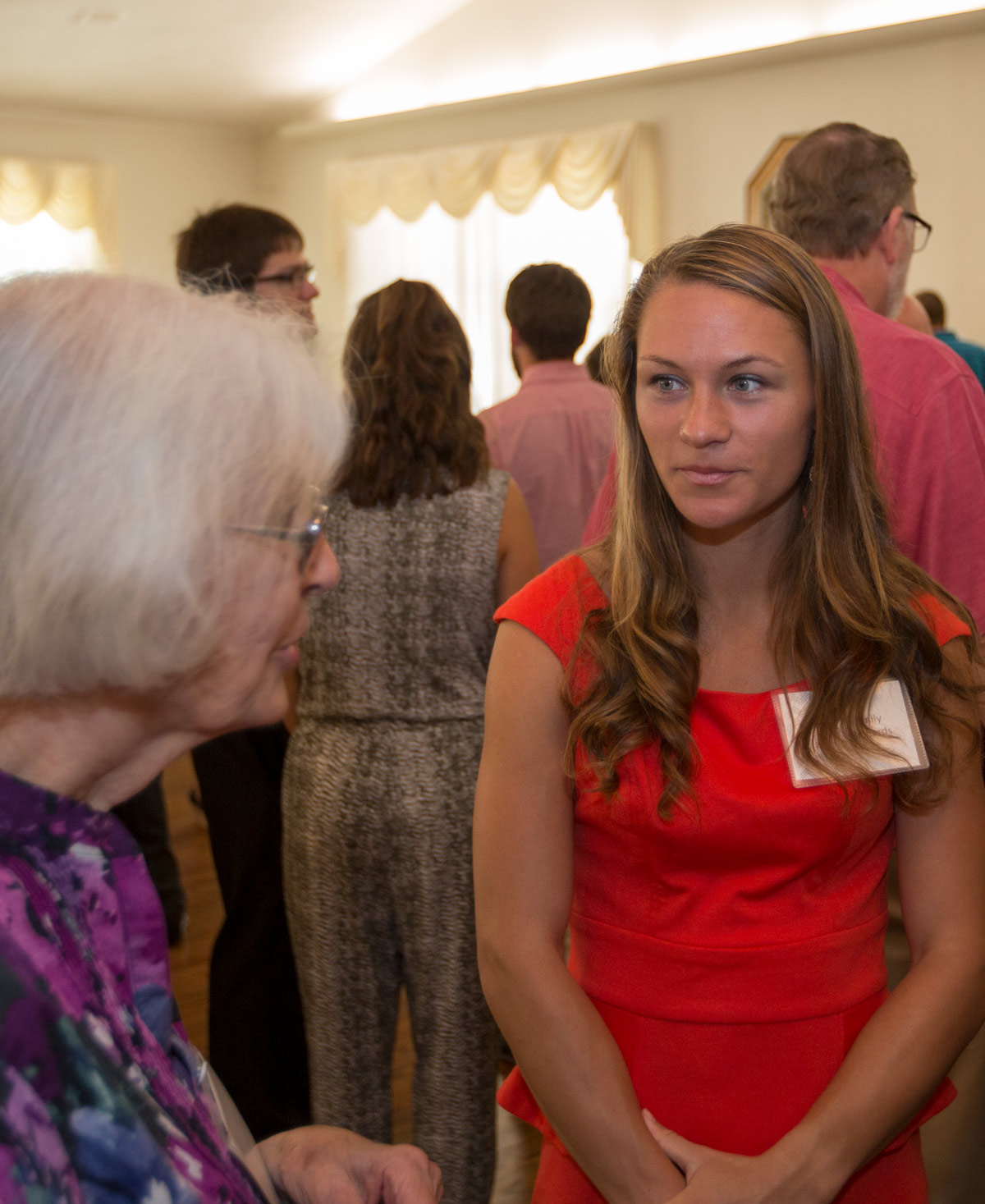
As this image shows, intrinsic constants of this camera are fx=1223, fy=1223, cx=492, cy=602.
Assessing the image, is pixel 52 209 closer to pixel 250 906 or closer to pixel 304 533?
pixel 250 906

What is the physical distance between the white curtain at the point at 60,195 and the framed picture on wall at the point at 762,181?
16.4 feet

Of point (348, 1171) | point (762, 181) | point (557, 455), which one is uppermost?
point (762, 181)

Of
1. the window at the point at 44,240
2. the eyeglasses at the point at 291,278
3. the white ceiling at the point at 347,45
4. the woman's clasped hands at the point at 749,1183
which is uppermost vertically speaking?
the white ceiling at the point at 347,45

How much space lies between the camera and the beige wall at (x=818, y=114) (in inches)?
251

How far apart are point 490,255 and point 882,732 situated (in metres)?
7.93

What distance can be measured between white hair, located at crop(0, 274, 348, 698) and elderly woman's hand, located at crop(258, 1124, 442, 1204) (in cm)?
45

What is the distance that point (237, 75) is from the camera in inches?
356

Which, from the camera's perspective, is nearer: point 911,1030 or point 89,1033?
point 89,1033

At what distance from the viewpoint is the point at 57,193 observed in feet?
31.1

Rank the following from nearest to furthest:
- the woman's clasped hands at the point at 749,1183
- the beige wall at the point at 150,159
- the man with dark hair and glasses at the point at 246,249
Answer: the woman's clasped hands at the point at 749,1183
the man with dark hair and glasses at the point at 246,249
the beige wall at the point at 150,159

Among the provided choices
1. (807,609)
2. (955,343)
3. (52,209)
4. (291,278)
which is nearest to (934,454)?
(807,609)

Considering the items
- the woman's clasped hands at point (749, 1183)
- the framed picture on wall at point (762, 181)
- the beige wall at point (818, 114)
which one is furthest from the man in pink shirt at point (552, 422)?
the framed picture on wall at point (762, 181)

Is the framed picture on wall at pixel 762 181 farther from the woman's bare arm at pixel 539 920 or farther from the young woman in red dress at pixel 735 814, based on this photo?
the woman's bare arm at pixel 539 920

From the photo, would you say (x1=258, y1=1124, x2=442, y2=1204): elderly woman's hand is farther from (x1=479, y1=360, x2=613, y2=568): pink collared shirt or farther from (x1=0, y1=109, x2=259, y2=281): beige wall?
(x1=0, y1=109, x2=259, y2=281): beige wall
